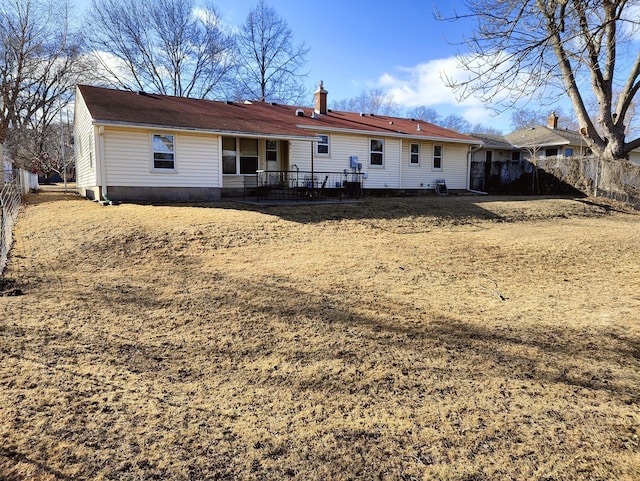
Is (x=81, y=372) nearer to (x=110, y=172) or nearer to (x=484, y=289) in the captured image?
(x=484, y=289)

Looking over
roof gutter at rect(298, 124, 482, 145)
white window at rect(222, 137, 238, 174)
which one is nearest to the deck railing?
white window at rect(222, 137, 238, 174)

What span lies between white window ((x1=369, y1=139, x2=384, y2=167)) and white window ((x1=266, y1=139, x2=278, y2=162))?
→ 459 centimetres

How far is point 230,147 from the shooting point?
1568cm

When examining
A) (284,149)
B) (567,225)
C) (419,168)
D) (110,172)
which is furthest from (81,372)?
(419,168)

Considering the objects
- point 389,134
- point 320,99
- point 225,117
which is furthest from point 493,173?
point 225,117

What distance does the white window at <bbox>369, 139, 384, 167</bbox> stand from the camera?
739 inches

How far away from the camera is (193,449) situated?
2.39 m

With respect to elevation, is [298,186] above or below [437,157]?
below

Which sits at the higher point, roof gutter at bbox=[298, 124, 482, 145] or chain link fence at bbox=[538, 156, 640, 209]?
roof gutter at bbox=[298, 124, 482, 145]

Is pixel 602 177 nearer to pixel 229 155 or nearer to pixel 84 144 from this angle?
pixel 229 155

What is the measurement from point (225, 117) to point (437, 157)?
11.0 metres

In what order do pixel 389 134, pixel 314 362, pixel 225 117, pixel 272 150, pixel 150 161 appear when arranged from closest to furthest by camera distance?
pixel 314 362
pixel 150 161
pixel 225 117
pixel 272 150
pixel 389 134

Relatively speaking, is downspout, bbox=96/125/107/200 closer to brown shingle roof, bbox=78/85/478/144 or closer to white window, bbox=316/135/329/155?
brown shingle roof, bbox=78/85/478/144

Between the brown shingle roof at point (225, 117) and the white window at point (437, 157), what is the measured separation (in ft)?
2.20
